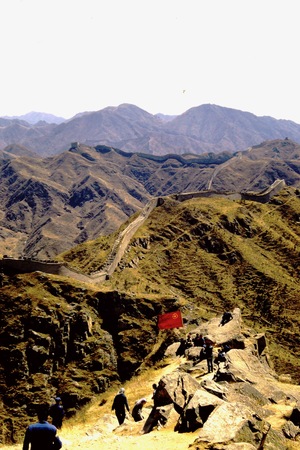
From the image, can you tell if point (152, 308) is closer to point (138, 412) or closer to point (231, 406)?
point (138, 412)

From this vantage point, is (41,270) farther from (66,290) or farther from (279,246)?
(279,246)

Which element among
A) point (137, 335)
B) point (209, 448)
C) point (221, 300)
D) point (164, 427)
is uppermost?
point (209, 448)

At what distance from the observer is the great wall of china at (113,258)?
5469 cm

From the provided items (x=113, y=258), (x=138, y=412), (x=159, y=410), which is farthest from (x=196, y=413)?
(x=113, y=258)

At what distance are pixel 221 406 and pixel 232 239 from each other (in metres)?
83.4

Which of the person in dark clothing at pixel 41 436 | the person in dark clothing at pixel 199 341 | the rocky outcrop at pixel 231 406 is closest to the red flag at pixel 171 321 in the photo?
the person in dark clothing at pixel 199 341

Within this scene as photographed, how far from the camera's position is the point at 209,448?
15.1 meters

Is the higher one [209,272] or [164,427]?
[164,427]

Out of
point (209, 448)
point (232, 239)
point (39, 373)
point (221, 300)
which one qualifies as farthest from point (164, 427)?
point (232, 239)

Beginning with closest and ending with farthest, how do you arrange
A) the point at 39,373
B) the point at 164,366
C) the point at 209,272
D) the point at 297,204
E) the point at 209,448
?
1. the point at 209,448
2. the point at 164,366
3. the point at 39,373
4. the point at 209,272
5. the point at 297,204

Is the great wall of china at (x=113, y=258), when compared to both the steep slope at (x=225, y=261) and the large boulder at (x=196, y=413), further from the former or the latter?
the large boulder at (x=196, y=413)

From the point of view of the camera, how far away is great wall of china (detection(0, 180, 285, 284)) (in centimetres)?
5469

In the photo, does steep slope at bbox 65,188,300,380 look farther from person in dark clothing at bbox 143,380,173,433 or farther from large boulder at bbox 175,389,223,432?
large boulder at bbox 175,389,223,432

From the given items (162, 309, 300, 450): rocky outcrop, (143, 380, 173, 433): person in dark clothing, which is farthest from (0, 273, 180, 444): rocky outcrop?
(143, 380, 173, 433): person in dark clothing
